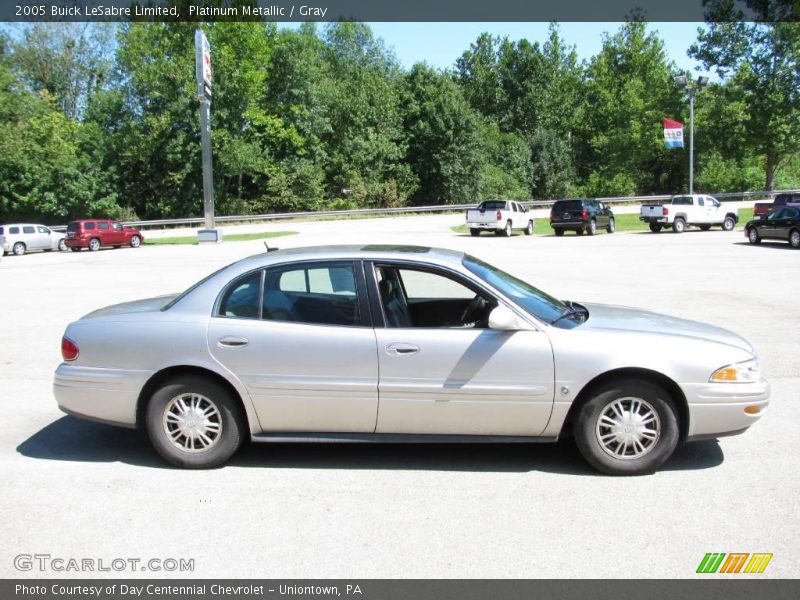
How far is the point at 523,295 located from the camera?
5625 millimetres

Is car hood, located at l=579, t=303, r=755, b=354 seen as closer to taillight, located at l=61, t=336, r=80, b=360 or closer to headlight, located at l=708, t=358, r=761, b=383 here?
headlight, located at l=708, t=358, r=761, b=383

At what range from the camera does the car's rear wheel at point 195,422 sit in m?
5.20

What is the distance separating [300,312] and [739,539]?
10.1ft

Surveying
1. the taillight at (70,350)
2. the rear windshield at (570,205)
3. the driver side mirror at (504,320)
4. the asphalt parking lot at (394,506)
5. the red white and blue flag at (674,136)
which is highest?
Result: the red white and blue flag at (674,136)

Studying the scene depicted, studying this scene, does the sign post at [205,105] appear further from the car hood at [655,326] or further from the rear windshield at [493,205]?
the car hood at [655,326]

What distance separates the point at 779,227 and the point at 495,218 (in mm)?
13609

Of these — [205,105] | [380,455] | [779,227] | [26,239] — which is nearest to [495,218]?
[779,227]

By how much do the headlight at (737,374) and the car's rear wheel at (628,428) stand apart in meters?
0.36

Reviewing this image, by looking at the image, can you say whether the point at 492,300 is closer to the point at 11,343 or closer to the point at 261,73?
the point at 11,343

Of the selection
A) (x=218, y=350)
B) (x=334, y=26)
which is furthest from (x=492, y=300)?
(x=334, y=26)

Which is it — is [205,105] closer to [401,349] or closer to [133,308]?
[133,308]

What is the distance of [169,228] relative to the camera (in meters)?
54.0

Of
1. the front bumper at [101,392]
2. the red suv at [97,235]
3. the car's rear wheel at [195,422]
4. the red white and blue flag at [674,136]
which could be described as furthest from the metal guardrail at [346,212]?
the car's rear wheel at [195,422]
